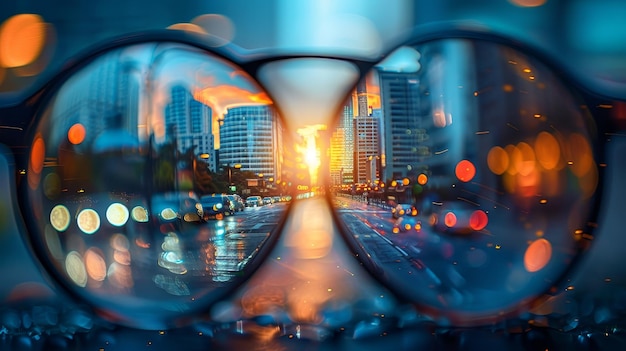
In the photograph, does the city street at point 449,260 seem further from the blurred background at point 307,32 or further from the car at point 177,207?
the car at point 177,207

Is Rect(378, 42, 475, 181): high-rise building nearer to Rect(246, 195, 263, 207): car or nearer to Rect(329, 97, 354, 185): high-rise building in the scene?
Rect(329, 97, 354, 185): high-rise building

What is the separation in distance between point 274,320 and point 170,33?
0.51 metres

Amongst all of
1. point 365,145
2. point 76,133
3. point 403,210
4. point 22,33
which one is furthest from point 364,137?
point 22,33

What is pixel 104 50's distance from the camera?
0.82 m

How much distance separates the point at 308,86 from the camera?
3.02 ft

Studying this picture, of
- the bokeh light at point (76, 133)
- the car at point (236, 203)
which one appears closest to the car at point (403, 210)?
the car at point (236, 203)

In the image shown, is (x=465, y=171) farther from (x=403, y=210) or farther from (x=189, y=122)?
(x=189, y=122)

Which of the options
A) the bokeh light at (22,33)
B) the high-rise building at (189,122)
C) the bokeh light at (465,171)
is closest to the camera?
the high-rise building at (189,122)

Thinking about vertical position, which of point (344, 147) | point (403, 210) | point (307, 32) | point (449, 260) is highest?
point (307, 32)

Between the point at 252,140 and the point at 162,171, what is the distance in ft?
0.50

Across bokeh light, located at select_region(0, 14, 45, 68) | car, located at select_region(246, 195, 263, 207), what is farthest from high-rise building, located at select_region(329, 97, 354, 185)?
bokeh light, located at select_region(0, 14, 45, 68)

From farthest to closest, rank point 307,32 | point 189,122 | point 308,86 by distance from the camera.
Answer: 1. point 307,32
2. point 308,86
3. point 189,122

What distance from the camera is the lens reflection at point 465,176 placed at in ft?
2.79

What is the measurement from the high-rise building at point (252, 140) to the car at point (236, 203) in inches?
1.8
